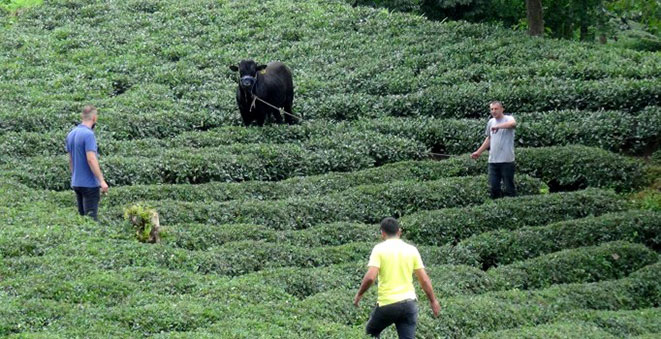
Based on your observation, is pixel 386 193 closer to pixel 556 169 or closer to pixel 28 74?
pixel 556 169

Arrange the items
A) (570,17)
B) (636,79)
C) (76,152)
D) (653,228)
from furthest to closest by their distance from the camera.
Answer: (570,17) < (636,79) < (653,228) < (76,152)

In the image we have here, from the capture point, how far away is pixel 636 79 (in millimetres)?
27172

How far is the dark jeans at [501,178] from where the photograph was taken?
21094mm

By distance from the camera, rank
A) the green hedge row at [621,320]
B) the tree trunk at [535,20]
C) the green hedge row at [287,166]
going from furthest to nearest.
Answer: the tree trunk at [535,20] → the green hedge row at [287,166] → the green hedge row at [621,320]

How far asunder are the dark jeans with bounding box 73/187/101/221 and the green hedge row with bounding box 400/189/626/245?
570 centimetres

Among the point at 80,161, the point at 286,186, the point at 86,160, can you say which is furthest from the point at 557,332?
the point at 286,186

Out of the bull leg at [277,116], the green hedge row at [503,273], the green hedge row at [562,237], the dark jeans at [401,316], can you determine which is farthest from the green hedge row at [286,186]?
the dark jeans at [401,316]

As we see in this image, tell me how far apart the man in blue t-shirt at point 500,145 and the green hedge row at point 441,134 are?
3794 mm

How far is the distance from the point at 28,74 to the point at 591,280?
19211 millimetres

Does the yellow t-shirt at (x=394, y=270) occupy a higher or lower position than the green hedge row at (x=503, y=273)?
higher

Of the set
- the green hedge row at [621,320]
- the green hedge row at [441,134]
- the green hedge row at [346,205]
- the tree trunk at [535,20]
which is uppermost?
the tree trunk at [535,20]

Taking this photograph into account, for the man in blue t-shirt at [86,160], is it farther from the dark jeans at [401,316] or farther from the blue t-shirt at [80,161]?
the dark jeans at [401,316]

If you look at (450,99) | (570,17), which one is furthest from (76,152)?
(570,17)

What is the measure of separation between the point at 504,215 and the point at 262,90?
8.47m
